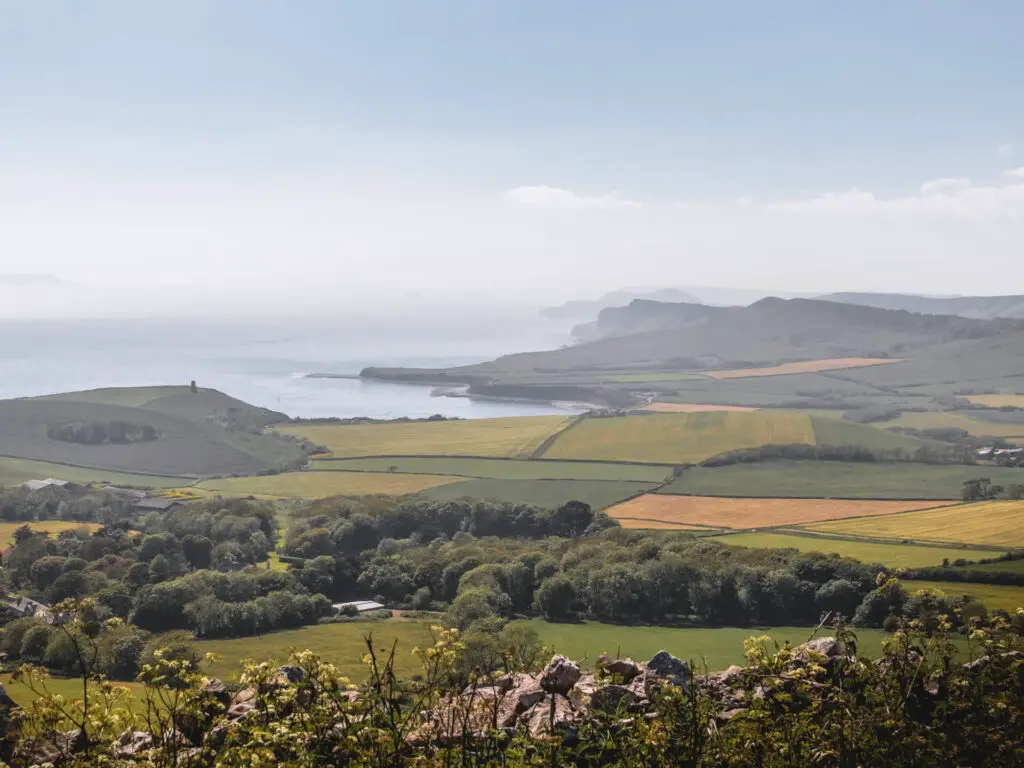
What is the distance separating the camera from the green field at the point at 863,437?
68188mm

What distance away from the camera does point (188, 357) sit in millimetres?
181875

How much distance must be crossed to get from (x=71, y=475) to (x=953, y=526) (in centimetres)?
5594

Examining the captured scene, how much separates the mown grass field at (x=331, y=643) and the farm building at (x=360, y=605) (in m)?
2.08

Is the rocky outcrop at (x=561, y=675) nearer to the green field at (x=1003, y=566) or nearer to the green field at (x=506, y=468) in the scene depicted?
the green field at (x=1003, y=566)

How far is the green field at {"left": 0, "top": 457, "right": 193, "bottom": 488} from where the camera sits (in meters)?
60.6

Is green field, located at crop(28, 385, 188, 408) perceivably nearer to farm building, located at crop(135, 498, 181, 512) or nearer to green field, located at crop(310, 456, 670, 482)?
green field, located at crop(310, 456, 670, 482)

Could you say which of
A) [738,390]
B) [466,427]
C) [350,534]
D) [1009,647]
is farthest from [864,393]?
[1009,647]

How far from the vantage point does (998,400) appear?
100875 millimetres

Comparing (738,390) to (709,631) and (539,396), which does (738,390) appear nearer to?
(539,396)

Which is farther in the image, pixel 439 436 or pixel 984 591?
pixel 439 436

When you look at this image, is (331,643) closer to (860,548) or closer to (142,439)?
(860,548)

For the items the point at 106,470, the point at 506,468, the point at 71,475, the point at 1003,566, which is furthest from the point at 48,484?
the point at 1003,566

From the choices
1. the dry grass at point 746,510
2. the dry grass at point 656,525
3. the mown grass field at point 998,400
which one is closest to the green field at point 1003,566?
the dry grass at point 746,510

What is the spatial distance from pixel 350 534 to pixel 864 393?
85.5 m
